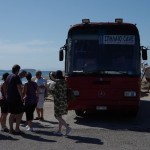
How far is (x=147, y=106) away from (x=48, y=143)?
9881 millimetres

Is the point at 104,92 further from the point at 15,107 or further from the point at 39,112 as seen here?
the point at 15,107

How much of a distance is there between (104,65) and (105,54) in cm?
40

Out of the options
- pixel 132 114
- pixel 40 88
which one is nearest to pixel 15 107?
pixel 40 88

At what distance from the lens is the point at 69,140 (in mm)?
10688

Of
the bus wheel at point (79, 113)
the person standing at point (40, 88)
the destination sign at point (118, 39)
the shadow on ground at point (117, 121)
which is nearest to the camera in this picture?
the shadow on ground at point (117, 121)

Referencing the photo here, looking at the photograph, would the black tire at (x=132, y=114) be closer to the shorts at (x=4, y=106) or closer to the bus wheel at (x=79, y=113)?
the bus wheel at (x=79, y=113)

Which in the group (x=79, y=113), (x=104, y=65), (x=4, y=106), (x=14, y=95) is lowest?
(x=79, y=113)

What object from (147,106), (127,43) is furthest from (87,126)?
(147,106)

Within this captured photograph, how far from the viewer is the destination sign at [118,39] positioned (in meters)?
14.0

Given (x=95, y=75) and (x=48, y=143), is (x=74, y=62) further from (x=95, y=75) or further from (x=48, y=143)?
(x=48, y=143)

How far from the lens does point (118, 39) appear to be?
555 inches

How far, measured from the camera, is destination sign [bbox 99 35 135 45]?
1404 cm

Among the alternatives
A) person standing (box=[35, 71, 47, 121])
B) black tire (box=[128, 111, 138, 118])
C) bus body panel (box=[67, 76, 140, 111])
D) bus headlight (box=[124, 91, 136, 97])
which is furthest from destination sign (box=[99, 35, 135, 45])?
black tire (box=[128, 111, 138, 118])

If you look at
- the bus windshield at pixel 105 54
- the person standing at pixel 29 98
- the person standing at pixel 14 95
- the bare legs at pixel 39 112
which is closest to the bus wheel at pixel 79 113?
the bare legs at pixel 39 112
